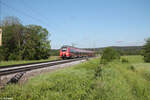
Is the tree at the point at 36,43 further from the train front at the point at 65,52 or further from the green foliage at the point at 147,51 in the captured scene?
the green foliage at the point at 147,51

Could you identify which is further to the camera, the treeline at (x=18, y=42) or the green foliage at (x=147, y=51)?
the green foliage at (x=147, y=51)

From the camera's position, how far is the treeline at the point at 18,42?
32438 mm

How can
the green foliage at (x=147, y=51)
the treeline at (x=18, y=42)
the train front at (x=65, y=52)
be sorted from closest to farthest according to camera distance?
1. the train front at (x=65, y=52)
2. the treeline at (x=18, y=42)
3. the green foliage at (x=147, y=51)

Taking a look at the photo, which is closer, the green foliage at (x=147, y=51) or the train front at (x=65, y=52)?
the train front at (x=65, y=52)

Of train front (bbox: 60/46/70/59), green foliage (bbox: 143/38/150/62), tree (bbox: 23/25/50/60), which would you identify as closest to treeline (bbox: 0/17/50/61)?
tree (bbox: 23/25/50/60)

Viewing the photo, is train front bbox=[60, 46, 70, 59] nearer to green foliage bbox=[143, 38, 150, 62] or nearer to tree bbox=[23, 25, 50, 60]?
tree bbox=[23, 25, 50, 60]

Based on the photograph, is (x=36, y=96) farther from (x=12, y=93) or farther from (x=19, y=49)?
(x=19, y=49)

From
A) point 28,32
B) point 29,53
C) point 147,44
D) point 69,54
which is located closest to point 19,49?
point 29,53

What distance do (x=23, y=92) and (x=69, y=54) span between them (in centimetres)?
2379

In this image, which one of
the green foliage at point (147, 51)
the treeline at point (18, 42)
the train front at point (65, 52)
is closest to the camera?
the train front at point (65, 52)

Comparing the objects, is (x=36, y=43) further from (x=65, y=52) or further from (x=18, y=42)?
(x=65, y=52)

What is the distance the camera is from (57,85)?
16.1ft

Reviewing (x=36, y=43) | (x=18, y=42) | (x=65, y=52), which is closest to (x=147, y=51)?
(x=65, y=52)

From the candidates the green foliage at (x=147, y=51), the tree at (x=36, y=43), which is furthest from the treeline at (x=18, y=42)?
the green foliage at (x=147, y=51)
